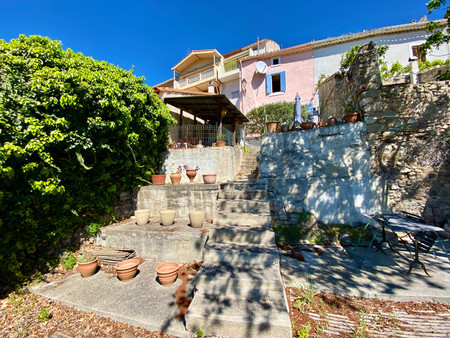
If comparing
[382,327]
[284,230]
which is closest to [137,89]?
[284,230]

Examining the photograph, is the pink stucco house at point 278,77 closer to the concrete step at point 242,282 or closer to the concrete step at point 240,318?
the concrete step at point 242,282

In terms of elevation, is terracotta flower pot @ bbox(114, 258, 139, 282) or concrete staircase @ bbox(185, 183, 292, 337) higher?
concrete staircase @ bbox(185, 183, 292, 337)

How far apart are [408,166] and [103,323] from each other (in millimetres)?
7705

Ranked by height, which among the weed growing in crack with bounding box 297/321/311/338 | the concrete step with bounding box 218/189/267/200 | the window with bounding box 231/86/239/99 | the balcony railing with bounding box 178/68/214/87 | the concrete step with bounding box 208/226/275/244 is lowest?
the weed growing in crack with bounding box 297/321/311/338

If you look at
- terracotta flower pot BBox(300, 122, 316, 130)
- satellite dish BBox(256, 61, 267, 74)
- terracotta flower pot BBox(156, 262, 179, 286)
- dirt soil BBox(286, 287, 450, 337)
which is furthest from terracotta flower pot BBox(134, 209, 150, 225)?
satellite dish BBox(256, 61, 267, 74)

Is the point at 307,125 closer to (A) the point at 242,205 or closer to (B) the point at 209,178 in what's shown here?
(A) the point at 242,205

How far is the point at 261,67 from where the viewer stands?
1464 centimetres

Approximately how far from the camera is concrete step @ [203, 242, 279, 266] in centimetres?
307

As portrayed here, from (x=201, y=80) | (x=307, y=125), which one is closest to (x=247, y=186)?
(x=307, y=125)

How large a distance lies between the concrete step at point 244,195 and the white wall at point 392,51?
12.6m

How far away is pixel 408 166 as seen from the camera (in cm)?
511

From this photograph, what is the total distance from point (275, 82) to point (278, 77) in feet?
1.70

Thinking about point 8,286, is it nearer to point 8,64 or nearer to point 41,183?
point 41,183

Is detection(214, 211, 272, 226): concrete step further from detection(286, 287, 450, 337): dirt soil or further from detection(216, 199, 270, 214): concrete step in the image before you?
detection(286, 287, 450, 337): dirt soil
